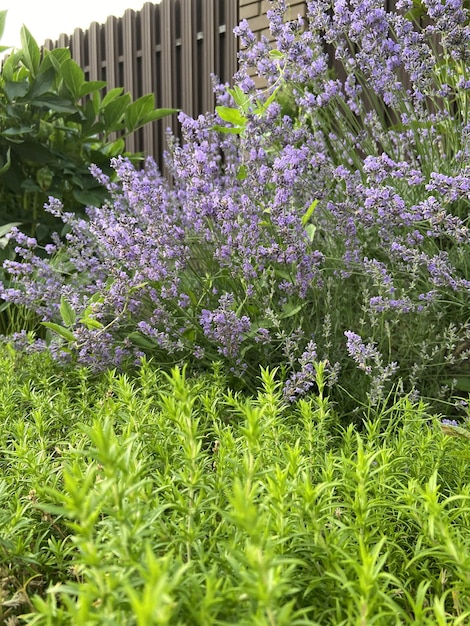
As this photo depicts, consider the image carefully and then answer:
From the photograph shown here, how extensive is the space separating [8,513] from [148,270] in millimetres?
1186

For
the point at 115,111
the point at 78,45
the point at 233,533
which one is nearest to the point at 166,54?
the point at 78,45

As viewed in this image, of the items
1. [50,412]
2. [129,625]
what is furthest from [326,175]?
[129,625]

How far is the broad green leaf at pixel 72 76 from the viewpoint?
13.1 feet

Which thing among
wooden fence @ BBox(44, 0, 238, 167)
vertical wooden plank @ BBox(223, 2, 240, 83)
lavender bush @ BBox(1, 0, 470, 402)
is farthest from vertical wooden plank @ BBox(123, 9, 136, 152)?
lavender bush @ BBox(1, 0, 470, 402)

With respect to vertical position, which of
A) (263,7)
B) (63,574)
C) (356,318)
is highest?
(263,7)

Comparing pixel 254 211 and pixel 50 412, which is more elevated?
pixel 254 211

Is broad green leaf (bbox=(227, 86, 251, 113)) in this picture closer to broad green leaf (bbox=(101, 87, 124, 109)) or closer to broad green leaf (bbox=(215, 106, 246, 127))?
broad green leaf (bbox=(215, 106, 246, 127))

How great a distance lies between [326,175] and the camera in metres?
2.34

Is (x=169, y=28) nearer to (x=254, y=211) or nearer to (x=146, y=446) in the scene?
(x=254, y=211)

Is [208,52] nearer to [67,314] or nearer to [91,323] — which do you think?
[67,314]

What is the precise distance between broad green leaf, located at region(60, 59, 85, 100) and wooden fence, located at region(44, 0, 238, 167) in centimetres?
237

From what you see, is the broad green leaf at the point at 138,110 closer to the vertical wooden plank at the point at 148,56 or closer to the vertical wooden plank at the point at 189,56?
the vertical wooden plank at the point at 189,56

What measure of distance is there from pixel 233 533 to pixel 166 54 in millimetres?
6824

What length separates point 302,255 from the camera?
6.79 feet
